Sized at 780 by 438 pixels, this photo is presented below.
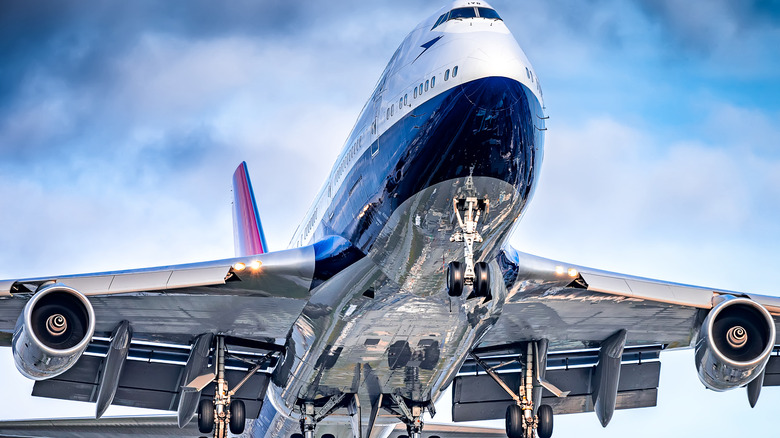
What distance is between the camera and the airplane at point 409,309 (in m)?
15.1

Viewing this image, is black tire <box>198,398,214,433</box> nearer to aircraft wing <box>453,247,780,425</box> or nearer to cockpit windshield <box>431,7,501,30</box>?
aircraft wing <box>453,247,780,425</box>

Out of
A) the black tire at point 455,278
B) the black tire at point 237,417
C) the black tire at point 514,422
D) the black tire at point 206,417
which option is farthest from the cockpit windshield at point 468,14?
the black tire at point 237,417

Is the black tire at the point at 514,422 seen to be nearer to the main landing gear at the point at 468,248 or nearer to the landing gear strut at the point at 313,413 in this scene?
the landing gear strut at the point at 313,413

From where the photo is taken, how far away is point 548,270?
1856cm

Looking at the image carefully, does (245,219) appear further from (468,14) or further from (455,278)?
(455,278)

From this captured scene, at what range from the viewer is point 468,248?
14.8 meters

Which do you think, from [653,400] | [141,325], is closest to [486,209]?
[141,325]

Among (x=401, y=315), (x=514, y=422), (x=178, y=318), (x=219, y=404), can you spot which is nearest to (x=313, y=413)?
(x=219, y=404)

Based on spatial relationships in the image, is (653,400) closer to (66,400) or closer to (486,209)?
(486,209)

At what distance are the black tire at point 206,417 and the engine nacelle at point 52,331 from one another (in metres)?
4.34

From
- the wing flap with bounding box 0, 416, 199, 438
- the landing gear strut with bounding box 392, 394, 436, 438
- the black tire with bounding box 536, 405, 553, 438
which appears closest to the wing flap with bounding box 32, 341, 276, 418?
the wing flap with bounding box 0, 416, 199, 438

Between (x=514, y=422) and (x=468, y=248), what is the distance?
8109 millimetres

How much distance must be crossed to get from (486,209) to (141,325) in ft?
27.8

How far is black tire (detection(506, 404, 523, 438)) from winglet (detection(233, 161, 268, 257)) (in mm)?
12485
